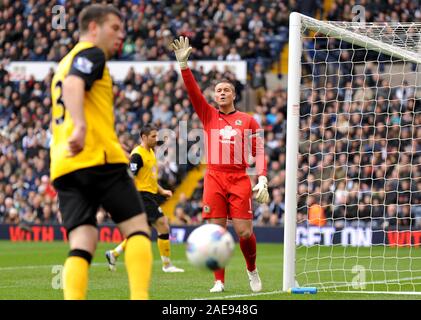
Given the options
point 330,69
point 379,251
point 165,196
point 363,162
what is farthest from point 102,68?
point 330,69

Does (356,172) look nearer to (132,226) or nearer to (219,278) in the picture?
(219,278)

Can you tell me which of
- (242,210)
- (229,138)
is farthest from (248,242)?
(229,138)

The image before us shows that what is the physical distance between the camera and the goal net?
34.1ft

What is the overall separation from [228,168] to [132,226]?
3.84 metres

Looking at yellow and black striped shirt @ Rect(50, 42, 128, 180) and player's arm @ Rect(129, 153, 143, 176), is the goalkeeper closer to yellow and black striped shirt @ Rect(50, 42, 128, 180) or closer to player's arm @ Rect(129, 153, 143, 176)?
player's arm @ Rect(129, 153, 143, 176)

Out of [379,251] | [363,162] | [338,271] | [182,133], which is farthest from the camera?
[182,133]

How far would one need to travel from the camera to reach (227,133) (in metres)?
10.2

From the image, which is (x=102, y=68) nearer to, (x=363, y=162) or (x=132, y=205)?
(x=132, y=205)

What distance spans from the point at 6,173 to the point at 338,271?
1367 cm

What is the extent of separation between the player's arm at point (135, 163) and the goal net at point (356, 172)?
2.42 meters

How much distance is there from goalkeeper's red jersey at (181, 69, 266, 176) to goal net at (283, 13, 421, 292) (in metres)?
0.43

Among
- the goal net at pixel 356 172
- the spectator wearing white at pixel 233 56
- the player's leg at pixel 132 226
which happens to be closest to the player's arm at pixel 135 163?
the goal net at pixel 356 172

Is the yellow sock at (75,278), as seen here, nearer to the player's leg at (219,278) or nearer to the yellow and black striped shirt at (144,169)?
the player's leg at (219,278)

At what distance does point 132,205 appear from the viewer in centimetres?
643
